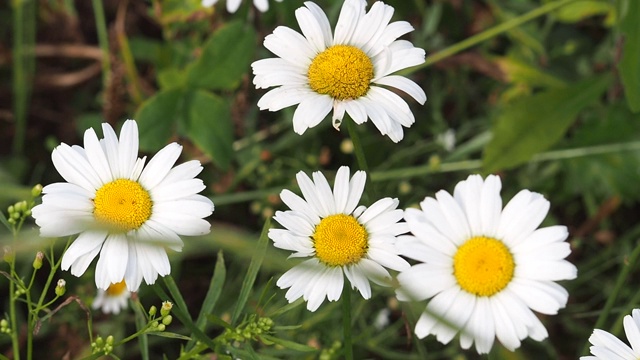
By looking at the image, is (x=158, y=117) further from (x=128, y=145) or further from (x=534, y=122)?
(x=534, y=122)

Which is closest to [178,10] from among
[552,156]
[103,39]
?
[103,39]

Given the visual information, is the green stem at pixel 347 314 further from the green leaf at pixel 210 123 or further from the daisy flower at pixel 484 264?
the green leaf at pixel 210 123

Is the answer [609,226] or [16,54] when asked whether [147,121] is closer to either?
[16,54]

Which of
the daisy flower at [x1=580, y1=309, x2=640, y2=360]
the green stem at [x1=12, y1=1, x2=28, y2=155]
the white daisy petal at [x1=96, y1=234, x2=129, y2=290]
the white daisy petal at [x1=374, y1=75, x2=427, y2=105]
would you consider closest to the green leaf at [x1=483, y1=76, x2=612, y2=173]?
the white daisy petal at [x1=374, y1=75, x2=427, y2=105]

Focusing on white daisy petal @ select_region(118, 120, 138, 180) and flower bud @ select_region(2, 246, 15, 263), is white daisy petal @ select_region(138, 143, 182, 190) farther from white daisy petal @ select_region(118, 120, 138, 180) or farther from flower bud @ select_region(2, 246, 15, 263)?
flower bud @ select_region(2, 246, 15, 263)

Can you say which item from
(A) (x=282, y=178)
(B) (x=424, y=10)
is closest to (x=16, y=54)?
(A) (x=282, y=178)
